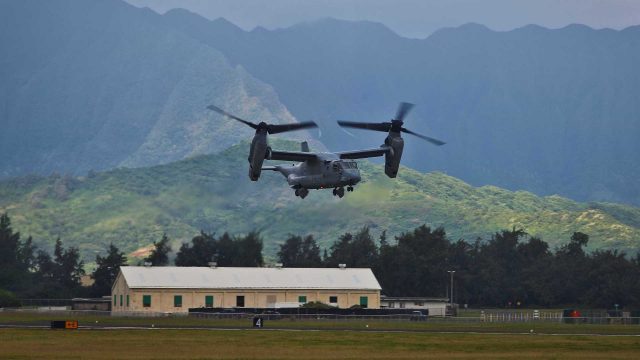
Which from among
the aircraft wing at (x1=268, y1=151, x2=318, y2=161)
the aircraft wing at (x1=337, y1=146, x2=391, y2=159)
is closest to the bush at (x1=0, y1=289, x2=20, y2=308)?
the aircraft wing at (x1=268, y1=151, x2=318, y2=161)

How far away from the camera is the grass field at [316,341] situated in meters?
81.5

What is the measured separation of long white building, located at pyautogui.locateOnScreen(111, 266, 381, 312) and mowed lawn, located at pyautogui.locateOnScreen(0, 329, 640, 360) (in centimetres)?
5302

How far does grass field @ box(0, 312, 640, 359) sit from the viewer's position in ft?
267

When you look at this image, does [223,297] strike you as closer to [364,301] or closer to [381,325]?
[364,301]

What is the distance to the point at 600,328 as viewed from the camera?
122500 mm

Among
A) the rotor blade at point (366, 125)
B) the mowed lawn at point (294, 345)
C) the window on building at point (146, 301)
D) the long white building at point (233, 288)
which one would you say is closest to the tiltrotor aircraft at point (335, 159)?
the rotor blade at point (366, 125)

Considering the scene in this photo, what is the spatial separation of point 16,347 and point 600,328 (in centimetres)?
5904

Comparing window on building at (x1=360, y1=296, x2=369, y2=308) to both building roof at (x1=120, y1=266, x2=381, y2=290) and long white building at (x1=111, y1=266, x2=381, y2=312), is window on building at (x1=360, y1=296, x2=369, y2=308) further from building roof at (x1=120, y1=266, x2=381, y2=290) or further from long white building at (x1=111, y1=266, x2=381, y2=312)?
building roof at (x1=120, y1=266, x2=381, y2=290)

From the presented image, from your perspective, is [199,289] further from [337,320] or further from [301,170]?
[301,170]

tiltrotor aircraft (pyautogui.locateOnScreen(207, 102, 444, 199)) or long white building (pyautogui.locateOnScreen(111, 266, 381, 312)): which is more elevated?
tiltrotor aircraft (pyautogui.locateOnScreen(207, 102, 444, 199))

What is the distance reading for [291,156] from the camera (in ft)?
371

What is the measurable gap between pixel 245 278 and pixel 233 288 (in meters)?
3.75

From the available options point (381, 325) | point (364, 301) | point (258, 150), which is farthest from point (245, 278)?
point (258, 150)

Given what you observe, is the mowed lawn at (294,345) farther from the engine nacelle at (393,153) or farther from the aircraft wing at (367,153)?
the aircraft wing at (367,153)
